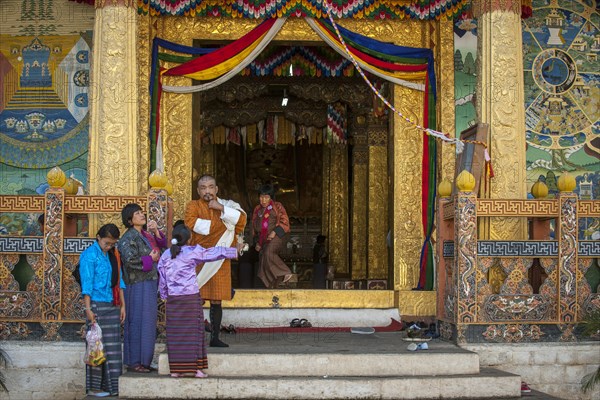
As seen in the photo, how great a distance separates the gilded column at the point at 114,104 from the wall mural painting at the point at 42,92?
1778 mm

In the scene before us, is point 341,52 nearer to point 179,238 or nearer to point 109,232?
point 179,238

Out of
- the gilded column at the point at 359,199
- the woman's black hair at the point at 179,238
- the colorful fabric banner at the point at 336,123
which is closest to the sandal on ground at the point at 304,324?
the woman's black hair at the point at 179,238

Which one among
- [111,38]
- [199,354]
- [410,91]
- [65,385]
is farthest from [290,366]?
[410,91]

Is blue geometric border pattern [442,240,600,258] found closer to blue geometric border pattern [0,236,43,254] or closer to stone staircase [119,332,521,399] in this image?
stone staircase [119,332,521,399]

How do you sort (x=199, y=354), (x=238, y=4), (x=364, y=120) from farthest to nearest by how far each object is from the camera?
(x=364, y=120), (x=238, y=4), (x=199, y=354)

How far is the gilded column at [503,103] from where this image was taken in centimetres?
977

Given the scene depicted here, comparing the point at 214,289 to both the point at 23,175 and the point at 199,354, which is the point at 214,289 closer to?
the point at 199,354

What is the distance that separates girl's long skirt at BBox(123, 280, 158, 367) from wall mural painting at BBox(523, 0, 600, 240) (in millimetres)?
5853

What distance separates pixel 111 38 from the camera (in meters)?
9.83

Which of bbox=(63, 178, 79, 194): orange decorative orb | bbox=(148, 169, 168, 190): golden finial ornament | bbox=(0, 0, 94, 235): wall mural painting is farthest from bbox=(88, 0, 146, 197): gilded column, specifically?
bbox=(0, 0, 94, 235): wall mural painting

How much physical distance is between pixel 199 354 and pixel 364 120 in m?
9.22

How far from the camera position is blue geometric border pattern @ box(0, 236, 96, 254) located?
28.2ft

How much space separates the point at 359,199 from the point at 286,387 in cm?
897

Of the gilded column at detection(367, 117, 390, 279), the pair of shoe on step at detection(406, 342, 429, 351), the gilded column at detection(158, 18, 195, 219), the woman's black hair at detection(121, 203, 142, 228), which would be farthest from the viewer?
the gilded column at detection(367, 117, 390, 279)
